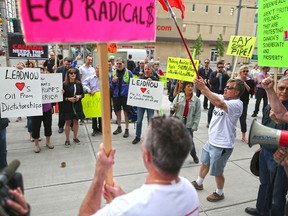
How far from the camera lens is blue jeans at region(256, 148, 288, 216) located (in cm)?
279

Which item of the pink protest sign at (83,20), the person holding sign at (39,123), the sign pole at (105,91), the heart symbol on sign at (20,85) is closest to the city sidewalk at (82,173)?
the person holding sign at (39,123)

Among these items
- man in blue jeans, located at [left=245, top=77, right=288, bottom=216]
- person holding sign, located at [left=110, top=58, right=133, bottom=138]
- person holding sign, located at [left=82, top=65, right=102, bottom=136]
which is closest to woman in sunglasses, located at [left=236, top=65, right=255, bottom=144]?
person holding sign, located at [left=110, top=58, right=133, bottom=138]

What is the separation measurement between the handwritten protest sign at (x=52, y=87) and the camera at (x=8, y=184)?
4.15m

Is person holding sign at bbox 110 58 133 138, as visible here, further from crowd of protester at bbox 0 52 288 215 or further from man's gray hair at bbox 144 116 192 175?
man's gray hair at bbox 144 116 192 175

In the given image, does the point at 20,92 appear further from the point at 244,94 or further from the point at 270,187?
the point at 244,94

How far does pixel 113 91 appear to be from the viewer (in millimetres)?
6414

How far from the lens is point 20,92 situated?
14.9 feet

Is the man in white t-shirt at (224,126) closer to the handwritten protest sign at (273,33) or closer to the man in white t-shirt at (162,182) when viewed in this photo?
the handwritten protest sign at (273,33)

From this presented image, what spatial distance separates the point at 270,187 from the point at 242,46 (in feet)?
14.2

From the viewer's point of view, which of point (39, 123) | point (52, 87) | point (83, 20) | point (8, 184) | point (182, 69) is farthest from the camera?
point (182, 69)

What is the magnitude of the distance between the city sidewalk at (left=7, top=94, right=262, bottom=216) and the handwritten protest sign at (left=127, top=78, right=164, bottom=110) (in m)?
0.91

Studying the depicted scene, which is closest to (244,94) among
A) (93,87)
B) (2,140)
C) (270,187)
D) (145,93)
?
(145,93)

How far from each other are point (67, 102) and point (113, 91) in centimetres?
130

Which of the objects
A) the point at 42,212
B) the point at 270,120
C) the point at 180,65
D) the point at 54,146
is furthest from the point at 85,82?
the point at 270,120
